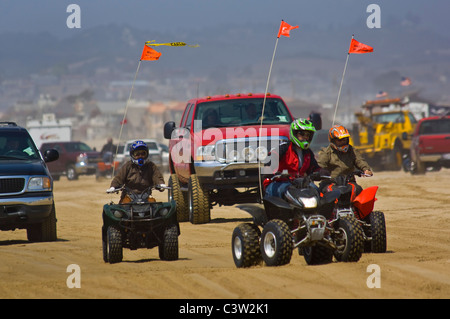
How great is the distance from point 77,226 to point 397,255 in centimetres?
821

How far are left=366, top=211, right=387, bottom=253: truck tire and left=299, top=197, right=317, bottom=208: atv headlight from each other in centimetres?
133

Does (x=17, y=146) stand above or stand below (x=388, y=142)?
above

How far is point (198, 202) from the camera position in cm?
1653

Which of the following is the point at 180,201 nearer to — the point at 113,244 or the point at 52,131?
the point at 113,244

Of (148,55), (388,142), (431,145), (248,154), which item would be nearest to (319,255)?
(248,154)

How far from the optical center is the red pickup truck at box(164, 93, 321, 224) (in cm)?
1588

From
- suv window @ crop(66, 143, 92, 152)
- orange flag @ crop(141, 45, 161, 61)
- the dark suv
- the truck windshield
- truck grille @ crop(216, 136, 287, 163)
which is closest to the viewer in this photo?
the dark suv

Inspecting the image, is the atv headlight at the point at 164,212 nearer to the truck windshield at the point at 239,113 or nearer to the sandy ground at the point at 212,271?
the sandy ground at the point at 212,271

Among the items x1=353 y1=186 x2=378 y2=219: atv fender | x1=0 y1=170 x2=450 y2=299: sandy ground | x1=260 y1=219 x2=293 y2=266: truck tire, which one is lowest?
x1=0 y1=170 x2=450 y2=299: sandy ground

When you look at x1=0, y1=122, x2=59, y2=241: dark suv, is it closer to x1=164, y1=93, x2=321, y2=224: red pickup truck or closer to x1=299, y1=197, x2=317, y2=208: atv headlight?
x1=164, y1=93, x2=321, y2=224: red pickup truck

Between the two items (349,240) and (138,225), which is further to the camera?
(138,225)

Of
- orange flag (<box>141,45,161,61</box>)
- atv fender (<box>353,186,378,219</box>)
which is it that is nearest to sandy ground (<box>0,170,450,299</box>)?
atv fender (<box>353,186,378,219</box>)

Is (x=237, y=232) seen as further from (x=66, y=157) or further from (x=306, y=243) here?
(x=66, y=157)

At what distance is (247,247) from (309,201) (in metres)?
0.84
